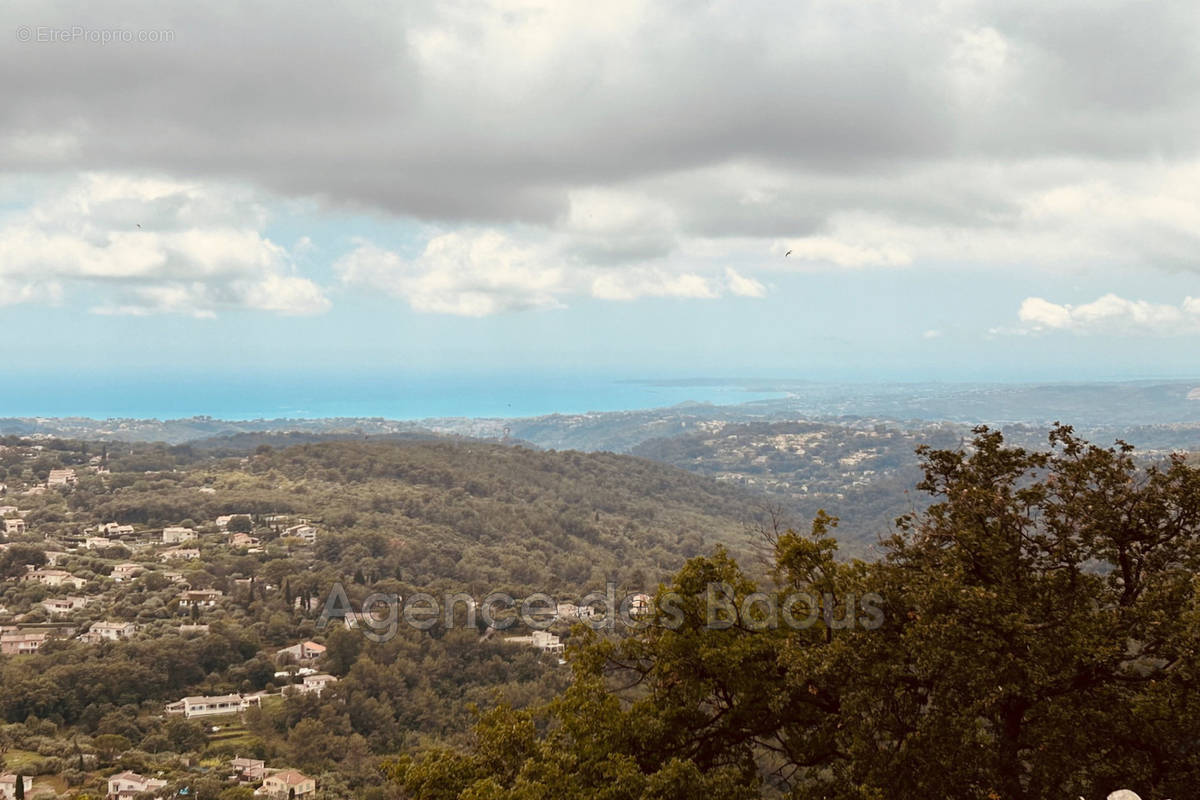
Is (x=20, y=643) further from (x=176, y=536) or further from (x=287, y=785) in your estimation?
(x=176, y=536)

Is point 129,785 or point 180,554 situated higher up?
point 180,554

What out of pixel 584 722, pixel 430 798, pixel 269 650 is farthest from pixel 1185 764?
pixel 269 650

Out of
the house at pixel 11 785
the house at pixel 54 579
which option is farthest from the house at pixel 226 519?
the house at pixel 11 785

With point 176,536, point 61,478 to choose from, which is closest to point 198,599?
point 176,536

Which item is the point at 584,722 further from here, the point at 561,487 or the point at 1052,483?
the point at 561,487

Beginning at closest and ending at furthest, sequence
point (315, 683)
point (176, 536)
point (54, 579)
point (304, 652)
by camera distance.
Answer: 1. point (315, 683)
2. point (304, 652)
3. point (54, 579)
4. point (176, 536)

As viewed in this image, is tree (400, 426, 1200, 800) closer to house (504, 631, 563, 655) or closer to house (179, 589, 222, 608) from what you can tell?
house (504, 631, 563, 655)

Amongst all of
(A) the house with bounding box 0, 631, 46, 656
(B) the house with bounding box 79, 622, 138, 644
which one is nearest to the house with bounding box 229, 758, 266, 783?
(B) the house with bounding box 79, 622, 138, 644
